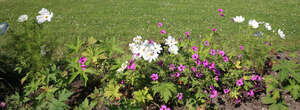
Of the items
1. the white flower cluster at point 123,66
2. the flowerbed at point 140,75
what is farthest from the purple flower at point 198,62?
the white flower cluster at point 123,66

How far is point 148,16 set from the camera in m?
6.56

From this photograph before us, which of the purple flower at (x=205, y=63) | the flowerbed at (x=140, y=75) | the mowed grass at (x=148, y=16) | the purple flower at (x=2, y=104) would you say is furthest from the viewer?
the mowed grass at (x=148, y=16)

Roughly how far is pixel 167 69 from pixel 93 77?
3.40ft

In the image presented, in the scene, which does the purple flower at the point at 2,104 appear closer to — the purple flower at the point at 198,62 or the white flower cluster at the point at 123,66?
the white flower cluster at the point at 123,66

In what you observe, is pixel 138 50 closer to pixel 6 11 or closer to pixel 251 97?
pixel 251 97

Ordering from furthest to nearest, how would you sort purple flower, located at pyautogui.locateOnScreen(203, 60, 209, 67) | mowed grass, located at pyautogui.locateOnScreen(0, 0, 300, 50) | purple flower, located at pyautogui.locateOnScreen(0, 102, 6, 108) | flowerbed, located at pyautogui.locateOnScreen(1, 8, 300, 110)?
mowed grass, located at pyautogui.locateOnScreen(0, 0, 300, 50) < purple flower, located at pyautogui.locateOnScreen(203, 60, 209, 67) < purple flower, located at pyautogui.locateOnScreen(0, 102, 6, 108) < flowerbed, located at pyautogui.locateOnScreen(1, 8, 300, 110)

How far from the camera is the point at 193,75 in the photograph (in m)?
2.60

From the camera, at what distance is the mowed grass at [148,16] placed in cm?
509

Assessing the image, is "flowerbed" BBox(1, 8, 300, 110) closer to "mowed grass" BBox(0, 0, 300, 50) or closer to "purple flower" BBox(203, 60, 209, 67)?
"purple flower" BBox(203, 60, 209, 67)

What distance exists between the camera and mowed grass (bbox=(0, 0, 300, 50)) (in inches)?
200

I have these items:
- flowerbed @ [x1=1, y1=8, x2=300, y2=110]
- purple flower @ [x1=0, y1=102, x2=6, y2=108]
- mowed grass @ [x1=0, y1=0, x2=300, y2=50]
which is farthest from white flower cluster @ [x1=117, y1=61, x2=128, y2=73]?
mowed grass @ [x1=0, y1=0, x2=300, y2=50]

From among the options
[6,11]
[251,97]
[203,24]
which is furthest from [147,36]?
[6,11]

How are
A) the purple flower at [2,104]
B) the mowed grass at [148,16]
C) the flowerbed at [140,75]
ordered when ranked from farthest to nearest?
the mowed grass at [148,16]
the purple flower at [2,104]
the flowerbed at [140,75]

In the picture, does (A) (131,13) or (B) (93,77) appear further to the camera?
(A) (131,13)
